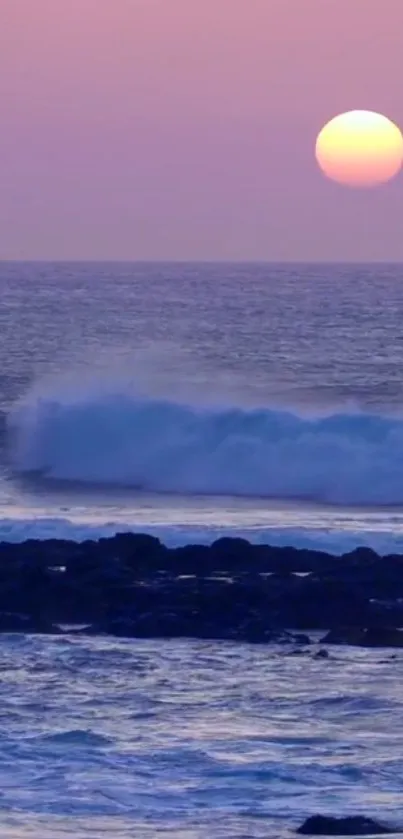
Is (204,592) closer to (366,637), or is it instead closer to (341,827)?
(366,637)

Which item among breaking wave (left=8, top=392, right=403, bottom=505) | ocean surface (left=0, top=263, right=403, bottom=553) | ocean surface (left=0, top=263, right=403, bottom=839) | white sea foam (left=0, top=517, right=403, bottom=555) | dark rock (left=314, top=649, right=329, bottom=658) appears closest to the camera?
ocean surface (left=0, top=263, right=403, bottom=839)

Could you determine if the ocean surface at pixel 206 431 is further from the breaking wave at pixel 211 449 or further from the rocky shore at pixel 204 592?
the rocky shore at pixel 204 592

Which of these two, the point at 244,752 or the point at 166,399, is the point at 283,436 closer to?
the point at 166,399

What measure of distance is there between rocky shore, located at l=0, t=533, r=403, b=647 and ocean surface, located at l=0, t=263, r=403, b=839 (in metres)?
0.64

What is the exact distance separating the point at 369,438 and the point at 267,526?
37.0 feet

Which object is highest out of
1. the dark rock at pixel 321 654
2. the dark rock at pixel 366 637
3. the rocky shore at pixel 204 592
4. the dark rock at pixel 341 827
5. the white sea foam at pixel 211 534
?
the white sea foam at pixel 211 534

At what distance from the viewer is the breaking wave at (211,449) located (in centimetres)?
3241

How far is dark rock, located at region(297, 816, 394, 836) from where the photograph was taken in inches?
432

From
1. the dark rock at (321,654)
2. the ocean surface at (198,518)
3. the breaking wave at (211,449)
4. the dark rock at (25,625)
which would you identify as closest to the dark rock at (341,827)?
the ocean surface at (198,518)

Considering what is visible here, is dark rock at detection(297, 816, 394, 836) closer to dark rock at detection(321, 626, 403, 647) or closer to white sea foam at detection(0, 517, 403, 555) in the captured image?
dark rock at detection(321, 626, 403, 647)

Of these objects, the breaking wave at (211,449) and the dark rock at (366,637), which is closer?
the dark rock at (366,637)

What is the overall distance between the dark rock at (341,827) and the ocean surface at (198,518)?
169 millimetres

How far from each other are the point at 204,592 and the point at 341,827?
7.22 meters

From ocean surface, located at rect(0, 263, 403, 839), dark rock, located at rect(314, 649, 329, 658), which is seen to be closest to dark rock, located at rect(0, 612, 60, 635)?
ocean surface, located at rect(0, 263, 403, 839)
